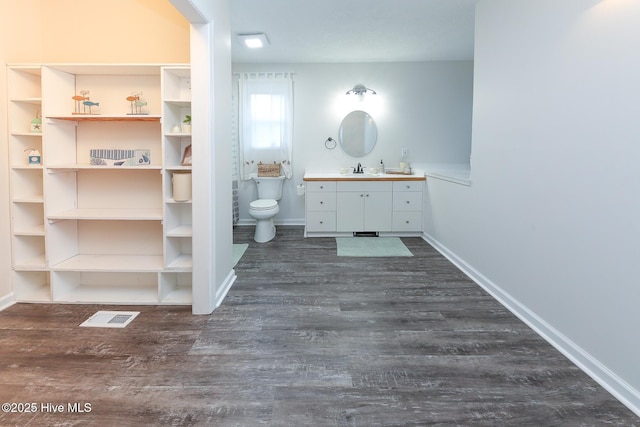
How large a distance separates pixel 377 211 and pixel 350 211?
1.16 ft

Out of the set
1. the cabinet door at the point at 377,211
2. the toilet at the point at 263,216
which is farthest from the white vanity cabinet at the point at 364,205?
the toilet at the point at 263,216

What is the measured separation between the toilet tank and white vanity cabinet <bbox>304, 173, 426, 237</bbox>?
2.07ft

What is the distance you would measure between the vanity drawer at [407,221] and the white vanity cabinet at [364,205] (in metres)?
0.08

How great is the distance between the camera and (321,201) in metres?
5.49

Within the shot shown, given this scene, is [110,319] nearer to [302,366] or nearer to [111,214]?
[111,214]

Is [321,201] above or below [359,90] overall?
below

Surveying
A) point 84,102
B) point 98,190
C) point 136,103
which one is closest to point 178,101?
point 136,103

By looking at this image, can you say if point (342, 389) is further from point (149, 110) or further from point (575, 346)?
point (149, 110)

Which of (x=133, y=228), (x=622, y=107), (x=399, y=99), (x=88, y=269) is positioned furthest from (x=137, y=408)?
(x=399, y=99)

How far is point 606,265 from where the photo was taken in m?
2.01

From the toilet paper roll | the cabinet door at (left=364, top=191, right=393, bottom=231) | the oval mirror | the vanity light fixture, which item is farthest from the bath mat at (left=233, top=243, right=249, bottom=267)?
the vanity light fixture

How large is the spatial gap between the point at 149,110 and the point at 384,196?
10.5 ft

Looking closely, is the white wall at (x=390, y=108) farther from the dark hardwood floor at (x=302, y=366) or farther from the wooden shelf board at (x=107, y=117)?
the wooden shelf board at (x=107, y=117)

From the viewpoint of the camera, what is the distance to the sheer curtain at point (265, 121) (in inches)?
234
